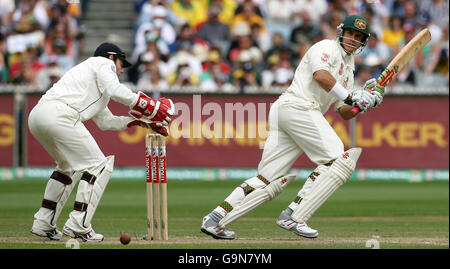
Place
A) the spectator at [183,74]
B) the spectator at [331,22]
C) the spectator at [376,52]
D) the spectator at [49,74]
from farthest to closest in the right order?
the spectator at [331,22], the spectator at [376,52], the spectator at [183,74], the spectator at [49,74]

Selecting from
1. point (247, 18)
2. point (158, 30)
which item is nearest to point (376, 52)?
point (247, 18)

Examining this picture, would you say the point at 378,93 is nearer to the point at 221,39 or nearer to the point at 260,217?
the point at 260,217

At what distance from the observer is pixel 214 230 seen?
798cm

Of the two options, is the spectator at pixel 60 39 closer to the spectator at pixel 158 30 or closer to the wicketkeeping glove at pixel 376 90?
the spectator at pixel 158 30

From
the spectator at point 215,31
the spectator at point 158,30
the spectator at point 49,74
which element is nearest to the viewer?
the spectator at point 49,74

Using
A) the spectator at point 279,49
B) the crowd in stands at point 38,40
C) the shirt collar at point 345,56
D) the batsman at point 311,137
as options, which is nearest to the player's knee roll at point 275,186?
the batsman at point 311,137

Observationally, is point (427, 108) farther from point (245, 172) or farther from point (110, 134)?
point (110, 134)

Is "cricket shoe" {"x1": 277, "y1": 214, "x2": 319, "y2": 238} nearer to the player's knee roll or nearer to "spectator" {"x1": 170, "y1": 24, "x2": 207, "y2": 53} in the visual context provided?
the player's knee roll

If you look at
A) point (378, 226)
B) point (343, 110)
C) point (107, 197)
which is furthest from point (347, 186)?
point (343, 110)

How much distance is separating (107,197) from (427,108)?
231 inches

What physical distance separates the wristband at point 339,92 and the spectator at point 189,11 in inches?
431

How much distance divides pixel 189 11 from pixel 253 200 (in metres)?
11.1

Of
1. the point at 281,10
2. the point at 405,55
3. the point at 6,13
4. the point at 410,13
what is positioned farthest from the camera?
the point at 281,10

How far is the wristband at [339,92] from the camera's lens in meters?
7.75
